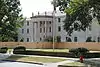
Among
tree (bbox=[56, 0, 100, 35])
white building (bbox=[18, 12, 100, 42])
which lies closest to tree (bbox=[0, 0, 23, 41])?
tree (bbox=[56, 0, 100, 35])

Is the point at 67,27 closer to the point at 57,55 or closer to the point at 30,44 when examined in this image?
the point at 57,55

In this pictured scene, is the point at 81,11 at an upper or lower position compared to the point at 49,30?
lower

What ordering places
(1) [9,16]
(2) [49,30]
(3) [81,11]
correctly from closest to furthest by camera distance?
(3) [81,11], (1) [9,16], (2) [49,30]

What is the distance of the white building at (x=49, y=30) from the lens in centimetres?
8044

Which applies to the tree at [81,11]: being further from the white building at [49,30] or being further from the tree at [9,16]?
the white building at [49,30]

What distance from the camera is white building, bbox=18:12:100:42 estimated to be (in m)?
80.4

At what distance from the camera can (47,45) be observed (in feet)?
264

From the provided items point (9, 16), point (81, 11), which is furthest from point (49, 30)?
point (81, 11)

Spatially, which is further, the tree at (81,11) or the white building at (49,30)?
the white building at (49,30)

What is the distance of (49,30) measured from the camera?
100125 millimetres

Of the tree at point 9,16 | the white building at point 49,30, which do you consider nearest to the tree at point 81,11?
the tree at point 9,16

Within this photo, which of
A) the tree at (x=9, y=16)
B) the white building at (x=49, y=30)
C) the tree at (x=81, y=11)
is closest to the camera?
the tree at (x=81, y=11)

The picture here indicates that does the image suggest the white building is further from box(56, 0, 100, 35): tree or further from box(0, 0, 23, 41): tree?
box(56, 0, 100, 35): tree

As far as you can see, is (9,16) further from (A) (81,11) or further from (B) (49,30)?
(B) (49,30)
